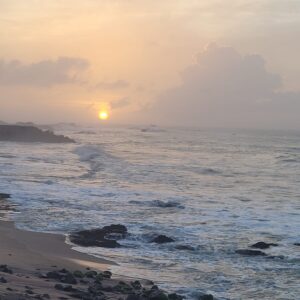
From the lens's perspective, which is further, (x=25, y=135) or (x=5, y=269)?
(x=25, y=135)

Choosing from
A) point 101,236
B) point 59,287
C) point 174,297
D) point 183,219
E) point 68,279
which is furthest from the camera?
point 183,219

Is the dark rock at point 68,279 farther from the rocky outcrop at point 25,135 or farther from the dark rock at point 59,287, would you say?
the rocky outcrop at point 25,135

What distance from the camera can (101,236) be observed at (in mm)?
14742

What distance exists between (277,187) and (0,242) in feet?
66.2

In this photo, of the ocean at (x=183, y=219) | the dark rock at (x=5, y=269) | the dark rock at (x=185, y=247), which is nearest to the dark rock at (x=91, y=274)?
the ocean at (x=183, y=219)

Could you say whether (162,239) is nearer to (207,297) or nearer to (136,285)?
(136,285)

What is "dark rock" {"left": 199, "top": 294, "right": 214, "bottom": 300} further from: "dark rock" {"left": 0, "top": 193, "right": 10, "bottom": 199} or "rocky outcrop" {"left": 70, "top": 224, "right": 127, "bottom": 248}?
"dark rock" {"left": 0, "top": 193, "right": 10, "bottom": 199}

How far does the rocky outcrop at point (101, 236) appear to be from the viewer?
Answer: 554 inches

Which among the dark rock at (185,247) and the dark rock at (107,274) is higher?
the dark rock at (107,274)

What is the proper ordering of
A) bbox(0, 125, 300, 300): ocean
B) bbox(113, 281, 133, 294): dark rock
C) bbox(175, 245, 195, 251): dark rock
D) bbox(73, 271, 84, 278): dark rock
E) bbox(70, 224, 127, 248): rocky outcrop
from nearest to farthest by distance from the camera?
bbox(113, 281, 133, 294): dark rock, bbox(73, 271, 84, 278): dark rock, bbox(0, 125, 300, 300): ocean, bbox(175, 245, 195, 251): dark rock, bbox(70, 224, 127, 248): rocky outcrop

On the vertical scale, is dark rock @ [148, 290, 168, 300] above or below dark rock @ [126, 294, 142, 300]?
below

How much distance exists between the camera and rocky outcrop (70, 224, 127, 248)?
14.1m

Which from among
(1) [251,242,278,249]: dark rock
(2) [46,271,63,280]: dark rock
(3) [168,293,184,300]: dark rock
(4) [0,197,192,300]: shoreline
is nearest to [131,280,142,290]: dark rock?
(4) [0,197,192,300]: shoreline

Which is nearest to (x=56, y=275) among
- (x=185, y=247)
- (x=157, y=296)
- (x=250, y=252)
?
(x=157, y=296)
